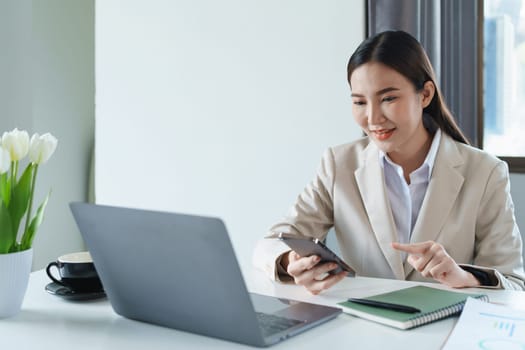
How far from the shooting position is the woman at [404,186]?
1671 mm

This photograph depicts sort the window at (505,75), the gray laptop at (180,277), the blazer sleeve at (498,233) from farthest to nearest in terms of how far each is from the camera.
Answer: the window at (505,75) < the blazer sleeve at (498,233) < the gray laptop at (180,277)

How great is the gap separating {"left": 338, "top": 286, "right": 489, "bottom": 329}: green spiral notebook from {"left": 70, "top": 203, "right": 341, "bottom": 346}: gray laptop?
6cm

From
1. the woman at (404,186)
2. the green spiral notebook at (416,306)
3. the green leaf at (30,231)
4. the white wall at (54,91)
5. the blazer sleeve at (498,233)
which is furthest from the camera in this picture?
the white wall at (54,91)

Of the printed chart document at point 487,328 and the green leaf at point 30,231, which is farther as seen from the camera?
the green leaf at point 30,231

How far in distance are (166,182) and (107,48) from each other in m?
0.72

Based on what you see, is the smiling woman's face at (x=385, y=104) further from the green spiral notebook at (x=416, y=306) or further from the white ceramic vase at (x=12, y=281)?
the white ceramic vase at (x=12, y=281)

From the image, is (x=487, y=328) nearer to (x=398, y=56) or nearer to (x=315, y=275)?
(x=315, y=275)

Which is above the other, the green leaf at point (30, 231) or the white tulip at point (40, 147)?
the white tulip at point (40, 147)

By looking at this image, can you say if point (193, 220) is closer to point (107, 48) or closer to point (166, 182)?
point (166, 182)

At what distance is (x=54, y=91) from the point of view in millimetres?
3549

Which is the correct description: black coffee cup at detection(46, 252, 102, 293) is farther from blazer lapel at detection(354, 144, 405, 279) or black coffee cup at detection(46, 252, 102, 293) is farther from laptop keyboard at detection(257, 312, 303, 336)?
blazer lapel at detection(354, 144, 405, 279)

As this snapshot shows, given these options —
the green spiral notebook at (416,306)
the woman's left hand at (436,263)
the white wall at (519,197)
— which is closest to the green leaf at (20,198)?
the green spiral notebook at (416,306)

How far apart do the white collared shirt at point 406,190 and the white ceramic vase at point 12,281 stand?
3.27 ft

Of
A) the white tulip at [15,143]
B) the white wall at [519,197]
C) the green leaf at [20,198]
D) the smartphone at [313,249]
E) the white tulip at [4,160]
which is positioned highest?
the white tulip at [15,143]
